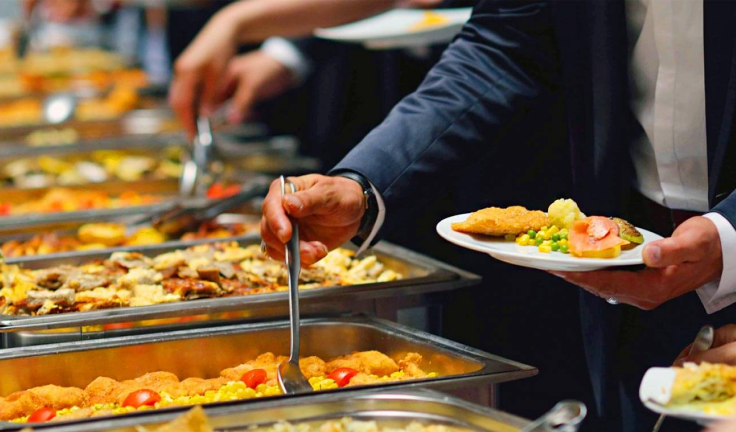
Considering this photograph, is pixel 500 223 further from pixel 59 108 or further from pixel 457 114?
pixel 59 108

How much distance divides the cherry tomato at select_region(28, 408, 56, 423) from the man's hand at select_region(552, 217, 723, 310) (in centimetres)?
86

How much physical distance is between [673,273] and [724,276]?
0.09 meters

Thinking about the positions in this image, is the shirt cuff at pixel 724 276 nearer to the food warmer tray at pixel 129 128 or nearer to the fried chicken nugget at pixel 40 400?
the fried chicken nugget at pixel 40 400

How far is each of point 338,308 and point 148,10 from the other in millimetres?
6092

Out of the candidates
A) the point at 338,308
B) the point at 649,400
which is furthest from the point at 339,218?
the point at 649,400

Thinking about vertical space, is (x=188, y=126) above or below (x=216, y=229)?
above

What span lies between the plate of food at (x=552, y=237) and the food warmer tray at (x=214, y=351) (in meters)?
0.21

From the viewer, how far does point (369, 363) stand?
5.69ft

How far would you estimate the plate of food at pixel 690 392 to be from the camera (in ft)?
3.58

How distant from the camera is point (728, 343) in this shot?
1.42 meters

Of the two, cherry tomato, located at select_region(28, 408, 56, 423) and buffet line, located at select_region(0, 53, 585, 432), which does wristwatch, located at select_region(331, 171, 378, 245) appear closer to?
buffet line, located at select_region(0, 53, 585, 432)

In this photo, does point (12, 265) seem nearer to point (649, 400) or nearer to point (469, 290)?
point (469, 290)

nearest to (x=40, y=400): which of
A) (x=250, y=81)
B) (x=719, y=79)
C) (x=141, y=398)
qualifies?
(x=141, y=398)

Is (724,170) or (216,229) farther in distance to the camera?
(216,229)
